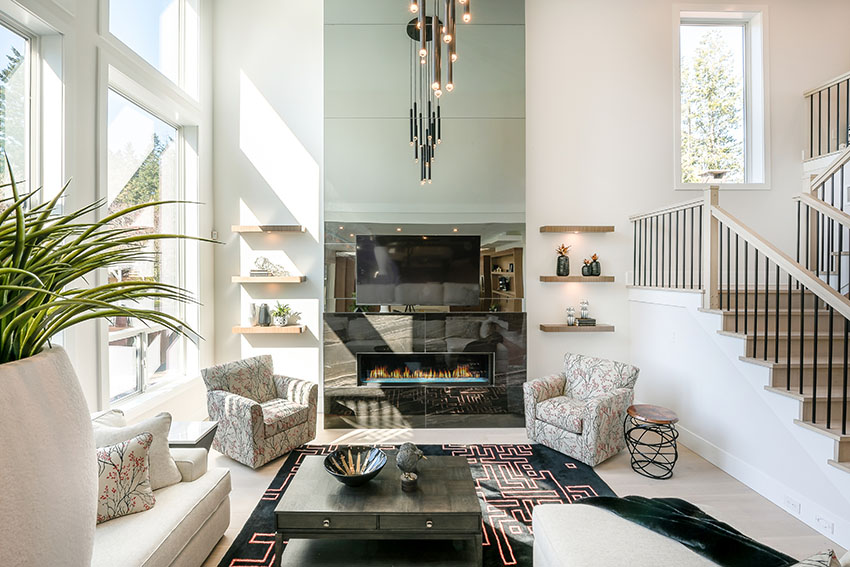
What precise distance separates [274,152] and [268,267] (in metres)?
1.32

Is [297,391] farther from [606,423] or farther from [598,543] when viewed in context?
[598,543]

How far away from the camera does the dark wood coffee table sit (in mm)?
2223

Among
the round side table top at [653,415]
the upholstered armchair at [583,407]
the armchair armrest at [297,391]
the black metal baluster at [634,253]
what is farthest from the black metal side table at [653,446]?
the armchair armrest at [297,391]

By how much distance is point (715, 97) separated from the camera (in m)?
5.27

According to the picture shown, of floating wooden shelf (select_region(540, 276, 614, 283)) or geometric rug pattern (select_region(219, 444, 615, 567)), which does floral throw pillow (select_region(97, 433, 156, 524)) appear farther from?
floating wooden shelf (select_region(540, 276, 614, 283))

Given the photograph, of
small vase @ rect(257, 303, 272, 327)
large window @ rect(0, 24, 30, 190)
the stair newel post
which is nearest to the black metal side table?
the stair newel post

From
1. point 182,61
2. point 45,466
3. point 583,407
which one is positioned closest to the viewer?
point 45,466

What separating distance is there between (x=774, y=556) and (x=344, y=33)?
5323 millimetres

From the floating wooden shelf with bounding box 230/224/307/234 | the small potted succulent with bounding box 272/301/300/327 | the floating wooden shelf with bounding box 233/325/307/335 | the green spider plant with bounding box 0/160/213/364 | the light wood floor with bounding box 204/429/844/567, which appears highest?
the floating wooden shelf with bounding box 230/224/307/234

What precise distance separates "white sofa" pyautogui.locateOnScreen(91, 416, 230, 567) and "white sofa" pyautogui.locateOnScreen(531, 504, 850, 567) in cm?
165

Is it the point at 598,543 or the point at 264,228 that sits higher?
the point at 264,228

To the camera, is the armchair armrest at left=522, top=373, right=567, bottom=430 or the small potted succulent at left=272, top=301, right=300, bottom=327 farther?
the small potted succulent at left=272, top=301, right=300, bottom=327

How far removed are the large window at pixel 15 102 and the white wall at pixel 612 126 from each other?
14.3 ft

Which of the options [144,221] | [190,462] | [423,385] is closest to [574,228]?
[423,385]
